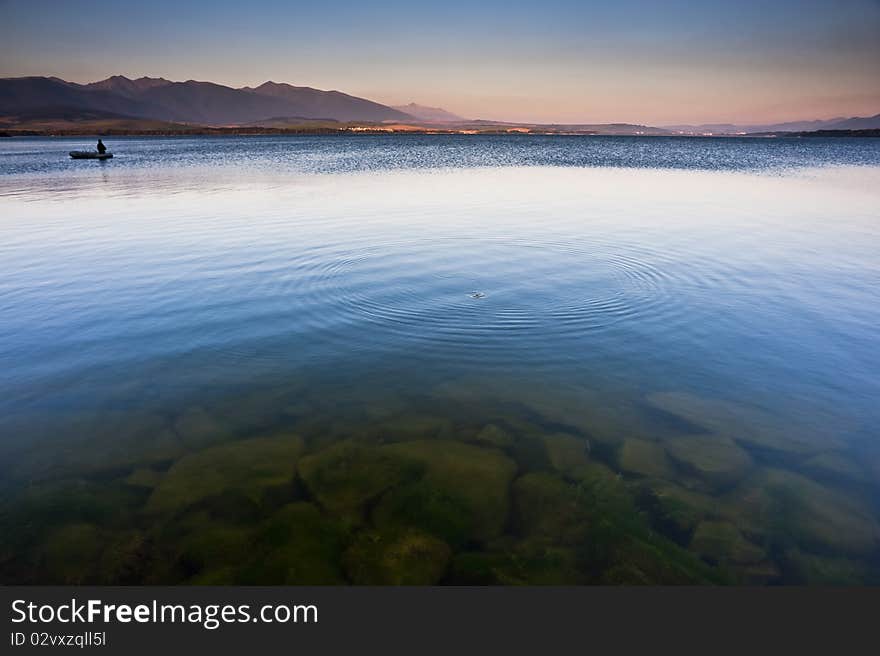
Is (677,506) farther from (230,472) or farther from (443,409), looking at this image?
(230,472)

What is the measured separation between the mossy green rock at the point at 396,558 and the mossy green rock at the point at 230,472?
1846 mm

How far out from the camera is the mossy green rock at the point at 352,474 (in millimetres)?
7285

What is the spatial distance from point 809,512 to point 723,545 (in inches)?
62.3

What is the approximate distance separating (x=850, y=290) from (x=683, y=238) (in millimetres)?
7347

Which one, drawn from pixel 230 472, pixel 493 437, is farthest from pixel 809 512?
pixel 230 472

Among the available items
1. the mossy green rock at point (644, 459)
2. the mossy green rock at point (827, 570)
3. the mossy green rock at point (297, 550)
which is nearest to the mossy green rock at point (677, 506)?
the mossy green rock at point (644, 459)

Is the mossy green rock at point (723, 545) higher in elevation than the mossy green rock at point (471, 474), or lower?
lower

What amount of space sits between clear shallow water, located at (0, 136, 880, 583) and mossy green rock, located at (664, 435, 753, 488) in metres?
0.04

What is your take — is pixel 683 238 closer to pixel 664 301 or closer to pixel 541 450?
pixel 664 301

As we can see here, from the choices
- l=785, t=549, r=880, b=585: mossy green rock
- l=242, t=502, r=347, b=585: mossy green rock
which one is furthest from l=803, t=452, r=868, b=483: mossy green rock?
l=242, t=502, r=347, b=585: mossy green rock

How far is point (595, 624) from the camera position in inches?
220

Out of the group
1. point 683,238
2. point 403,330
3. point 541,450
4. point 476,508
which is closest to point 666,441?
point 541,450

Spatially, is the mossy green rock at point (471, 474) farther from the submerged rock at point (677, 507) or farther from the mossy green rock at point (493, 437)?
the submerged rock at point (677, 507)

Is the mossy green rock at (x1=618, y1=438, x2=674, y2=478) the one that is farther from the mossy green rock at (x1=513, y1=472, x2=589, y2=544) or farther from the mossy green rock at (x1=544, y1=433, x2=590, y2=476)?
the mossy green rock at (x1=513, y1=472, x2=589, y2=544)
